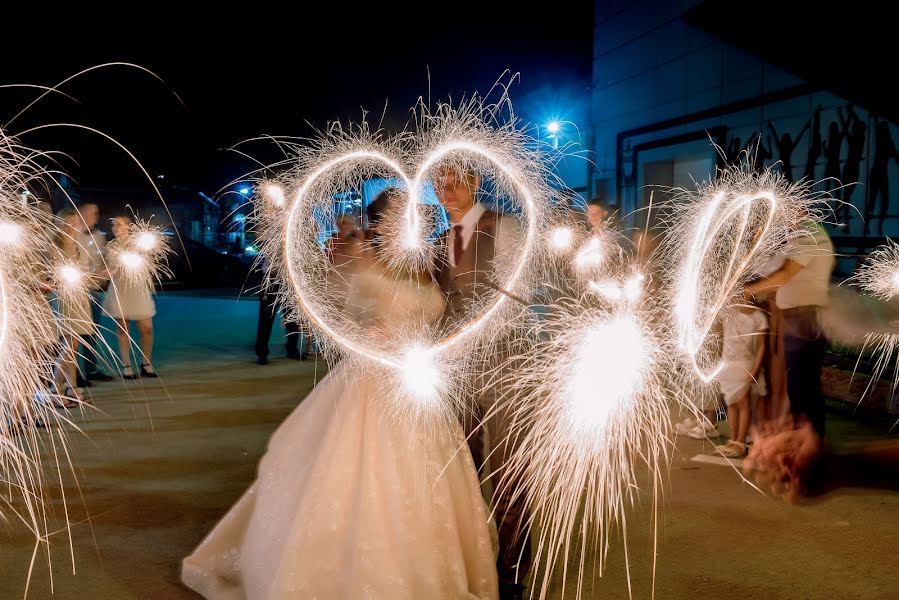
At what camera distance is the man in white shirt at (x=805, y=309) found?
5027 mm

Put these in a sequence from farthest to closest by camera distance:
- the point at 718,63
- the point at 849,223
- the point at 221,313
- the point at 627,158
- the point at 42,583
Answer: the point at 221,313
the point at 627,158
the point at 718,63
the point at 849,223
the point at 42,583

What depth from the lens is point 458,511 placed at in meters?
3.32

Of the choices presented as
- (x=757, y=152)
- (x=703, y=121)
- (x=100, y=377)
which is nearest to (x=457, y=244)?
(x=100, y=377)

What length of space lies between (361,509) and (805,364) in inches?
139

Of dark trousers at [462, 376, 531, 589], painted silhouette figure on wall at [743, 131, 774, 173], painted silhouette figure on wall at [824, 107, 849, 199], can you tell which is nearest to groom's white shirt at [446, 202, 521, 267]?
dark trousers at [462, 376, 531, 589]

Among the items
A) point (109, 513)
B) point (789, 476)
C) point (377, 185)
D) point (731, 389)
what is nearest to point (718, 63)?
point (731, 389)

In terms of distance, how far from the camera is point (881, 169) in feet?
27.5

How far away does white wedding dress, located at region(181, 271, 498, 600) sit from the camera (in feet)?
9.84

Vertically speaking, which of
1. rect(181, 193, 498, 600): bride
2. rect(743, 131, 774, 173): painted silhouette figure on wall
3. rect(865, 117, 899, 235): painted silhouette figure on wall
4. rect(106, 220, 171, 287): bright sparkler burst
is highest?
rect(743, 131, 774, 173): painted silhouette figure on wall

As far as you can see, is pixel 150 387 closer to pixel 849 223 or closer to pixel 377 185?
pixel 377 185

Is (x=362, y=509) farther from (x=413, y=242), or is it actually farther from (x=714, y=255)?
(x=714, y=255)

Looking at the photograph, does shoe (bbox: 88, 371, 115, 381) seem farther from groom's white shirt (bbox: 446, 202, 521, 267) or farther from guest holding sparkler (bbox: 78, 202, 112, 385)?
groom's white shirt (bbox: 446, 202, 521, 267)

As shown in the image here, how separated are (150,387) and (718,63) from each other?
375 inches

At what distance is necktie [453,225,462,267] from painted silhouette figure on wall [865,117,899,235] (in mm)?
6872
